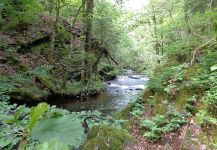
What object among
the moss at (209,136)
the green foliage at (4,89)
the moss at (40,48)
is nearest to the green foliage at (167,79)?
the moss at (209,136)

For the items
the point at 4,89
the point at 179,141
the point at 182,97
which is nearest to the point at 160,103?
the point at 182,97

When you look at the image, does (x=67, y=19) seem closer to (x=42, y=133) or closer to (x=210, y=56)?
(x=210, y=56)

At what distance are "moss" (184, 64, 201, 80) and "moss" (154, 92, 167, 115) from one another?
0.73m

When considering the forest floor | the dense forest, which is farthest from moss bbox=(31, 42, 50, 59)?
the forest floor

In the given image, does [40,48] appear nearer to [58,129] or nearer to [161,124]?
[161,124]

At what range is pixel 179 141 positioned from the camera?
4.41 meters

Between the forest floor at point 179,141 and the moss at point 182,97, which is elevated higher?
the moss at point 182,97

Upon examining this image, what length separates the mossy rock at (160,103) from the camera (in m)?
5.44

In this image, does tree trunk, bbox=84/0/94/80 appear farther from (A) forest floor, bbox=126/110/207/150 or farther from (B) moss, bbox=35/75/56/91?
(A) forest floor, bbox=126/110/207/150

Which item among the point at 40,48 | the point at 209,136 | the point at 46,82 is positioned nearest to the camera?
the point at 209,136

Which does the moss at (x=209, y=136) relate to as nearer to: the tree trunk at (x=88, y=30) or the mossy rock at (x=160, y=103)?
the mossy rock at (x=160, y=103)

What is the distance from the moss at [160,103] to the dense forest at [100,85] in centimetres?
2

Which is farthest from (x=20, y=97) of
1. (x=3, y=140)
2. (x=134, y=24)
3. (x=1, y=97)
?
(x=134, y=24)

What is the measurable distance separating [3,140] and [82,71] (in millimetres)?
11752
